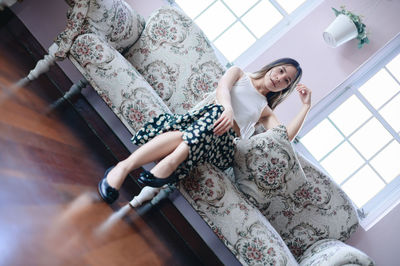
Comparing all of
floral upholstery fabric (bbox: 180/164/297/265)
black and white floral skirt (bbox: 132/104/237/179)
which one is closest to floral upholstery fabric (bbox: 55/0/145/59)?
black and white floral skirt (bbox: 132/104/237/179)

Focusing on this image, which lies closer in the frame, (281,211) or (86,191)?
(86,191)

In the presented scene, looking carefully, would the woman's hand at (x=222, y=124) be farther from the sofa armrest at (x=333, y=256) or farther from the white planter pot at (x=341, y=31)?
the white planter pot at (x=341, y=31)

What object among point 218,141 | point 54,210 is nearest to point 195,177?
point 218,141

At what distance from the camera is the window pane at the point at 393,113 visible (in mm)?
3244

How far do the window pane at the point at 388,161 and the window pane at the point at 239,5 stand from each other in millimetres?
1704

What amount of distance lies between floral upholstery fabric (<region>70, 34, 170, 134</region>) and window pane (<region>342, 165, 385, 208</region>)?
1925 mm

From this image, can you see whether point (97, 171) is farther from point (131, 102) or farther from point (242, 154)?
point (242, 154)

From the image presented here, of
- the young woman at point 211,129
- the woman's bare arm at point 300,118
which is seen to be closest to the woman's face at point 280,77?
the young woman at point 211,129

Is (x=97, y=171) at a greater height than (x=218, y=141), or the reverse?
(x=97, y=171)

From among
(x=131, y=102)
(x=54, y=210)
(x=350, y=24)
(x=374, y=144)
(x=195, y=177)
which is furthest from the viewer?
(x=374, y=144)

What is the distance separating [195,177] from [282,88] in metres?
0.77

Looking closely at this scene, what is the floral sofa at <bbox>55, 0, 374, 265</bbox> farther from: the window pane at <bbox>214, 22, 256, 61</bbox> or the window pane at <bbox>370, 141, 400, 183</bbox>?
the window pane at <bbox>370, 141, 400, 183</bbox>

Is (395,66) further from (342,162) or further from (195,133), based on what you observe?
(195,133)

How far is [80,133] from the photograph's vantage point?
221 centimetres
